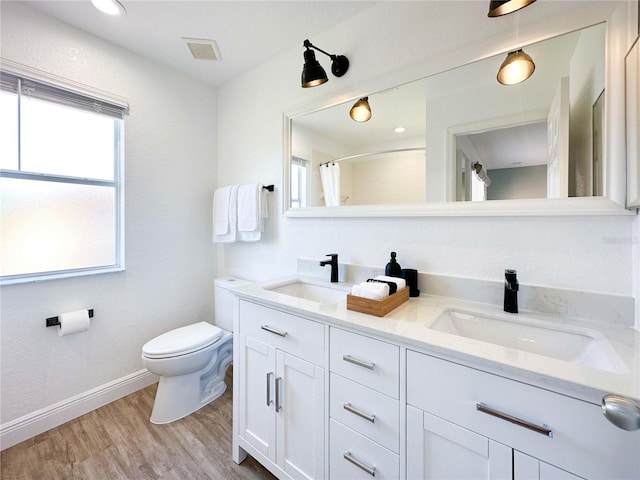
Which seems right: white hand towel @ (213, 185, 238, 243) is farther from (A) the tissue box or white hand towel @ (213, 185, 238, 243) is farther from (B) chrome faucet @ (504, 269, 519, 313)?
(B) chrome faucet @ (504, 269, 519, 313)

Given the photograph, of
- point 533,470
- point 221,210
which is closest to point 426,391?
point 533,470

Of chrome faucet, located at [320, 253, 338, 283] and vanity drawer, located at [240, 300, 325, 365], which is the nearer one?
vanity drawer, located at [240, 300, 325, 365]

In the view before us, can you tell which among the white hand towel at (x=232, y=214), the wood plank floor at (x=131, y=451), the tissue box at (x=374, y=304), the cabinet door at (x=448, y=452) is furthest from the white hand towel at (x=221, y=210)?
the cabinet door at (x=448, y=452)

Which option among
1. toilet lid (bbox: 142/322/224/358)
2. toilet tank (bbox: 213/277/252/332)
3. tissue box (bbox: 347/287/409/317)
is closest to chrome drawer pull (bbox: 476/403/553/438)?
tissue box (bbox: 347/287/409/317)

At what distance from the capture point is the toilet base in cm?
162

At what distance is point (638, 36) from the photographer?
793 mm

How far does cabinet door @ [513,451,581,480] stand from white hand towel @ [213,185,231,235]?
78.4 inches

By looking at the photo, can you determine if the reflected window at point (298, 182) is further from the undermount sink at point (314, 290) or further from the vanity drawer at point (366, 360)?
the vanity drawer at point (366, 360)

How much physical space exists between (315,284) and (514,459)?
3.54 feet

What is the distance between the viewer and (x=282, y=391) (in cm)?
114

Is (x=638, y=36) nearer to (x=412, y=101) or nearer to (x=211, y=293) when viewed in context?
(x=412, y=101)

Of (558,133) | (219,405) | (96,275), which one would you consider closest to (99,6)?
(96,275)

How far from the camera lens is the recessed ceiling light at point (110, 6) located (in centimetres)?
142

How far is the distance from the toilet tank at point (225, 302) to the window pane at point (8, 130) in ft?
4.47
